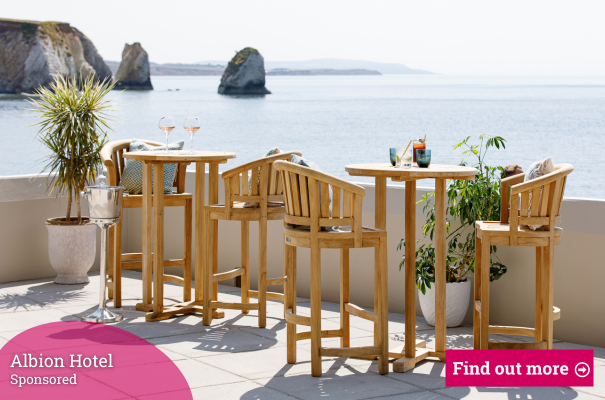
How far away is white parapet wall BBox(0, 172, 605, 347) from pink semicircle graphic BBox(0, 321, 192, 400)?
163 centimetres

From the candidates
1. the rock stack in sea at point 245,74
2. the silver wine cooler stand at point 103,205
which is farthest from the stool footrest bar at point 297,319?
the rock stack in sea at point 245,74

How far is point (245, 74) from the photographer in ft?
166

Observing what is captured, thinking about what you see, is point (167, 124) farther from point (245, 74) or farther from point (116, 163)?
point (245, 74)

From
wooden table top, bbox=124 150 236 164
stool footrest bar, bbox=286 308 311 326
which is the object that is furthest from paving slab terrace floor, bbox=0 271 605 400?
wooden table top, bbox=124 150 236 164

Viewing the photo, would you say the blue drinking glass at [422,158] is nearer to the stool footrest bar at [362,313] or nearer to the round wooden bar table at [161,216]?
the stool footrest bar at [362,313]

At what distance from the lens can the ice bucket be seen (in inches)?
162

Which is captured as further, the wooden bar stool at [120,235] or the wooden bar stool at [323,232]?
the wooden bar stool at [120,235]

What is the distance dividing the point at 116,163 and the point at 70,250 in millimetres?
976

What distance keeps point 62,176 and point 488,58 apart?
40073 millimetres

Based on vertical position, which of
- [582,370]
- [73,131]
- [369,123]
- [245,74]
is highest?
[245,74]

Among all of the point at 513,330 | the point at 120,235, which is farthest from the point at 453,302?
the point at 120,235

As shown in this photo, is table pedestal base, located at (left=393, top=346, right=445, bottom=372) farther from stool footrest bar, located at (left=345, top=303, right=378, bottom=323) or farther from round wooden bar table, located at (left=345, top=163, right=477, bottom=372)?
stool footrest bar, located at (left=345, top=303, right=378, bottom=323)

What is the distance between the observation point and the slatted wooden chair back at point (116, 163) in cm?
474

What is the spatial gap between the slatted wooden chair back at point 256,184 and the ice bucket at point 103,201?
639 mm
